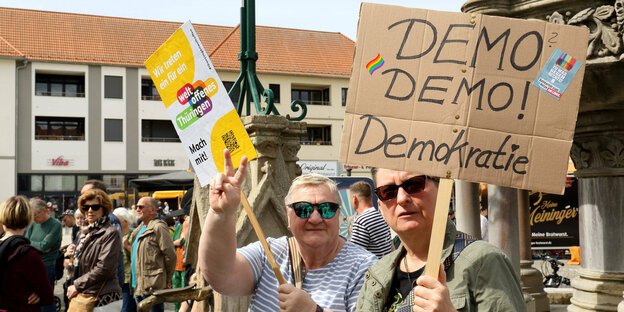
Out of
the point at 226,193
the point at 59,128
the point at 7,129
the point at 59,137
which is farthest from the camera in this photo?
the point at 59,128

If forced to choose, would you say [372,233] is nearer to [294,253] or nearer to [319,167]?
[294,253]

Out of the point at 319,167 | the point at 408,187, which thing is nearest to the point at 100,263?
the point at 408,187

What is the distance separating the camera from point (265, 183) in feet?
13.9

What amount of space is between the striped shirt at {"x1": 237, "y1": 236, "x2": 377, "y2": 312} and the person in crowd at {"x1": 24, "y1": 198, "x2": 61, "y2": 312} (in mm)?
5189

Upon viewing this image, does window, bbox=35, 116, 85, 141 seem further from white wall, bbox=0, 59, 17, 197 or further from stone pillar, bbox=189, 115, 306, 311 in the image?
stone pillar, bbox=189, 115, 306, 311

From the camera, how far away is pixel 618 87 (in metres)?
4.29

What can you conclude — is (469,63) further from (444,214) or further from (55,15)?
(55,15)

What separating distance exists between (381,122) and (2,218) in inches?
137

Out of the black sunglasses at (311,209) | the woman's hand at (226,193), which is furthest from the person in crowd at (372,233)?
the woman's hand at (226,193)

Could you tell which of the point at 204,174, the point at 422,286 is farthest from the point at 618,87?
the point at 422,286

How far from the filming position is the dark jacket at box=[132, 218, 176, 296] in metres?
6.38

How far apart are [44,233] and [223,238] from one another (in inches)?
216

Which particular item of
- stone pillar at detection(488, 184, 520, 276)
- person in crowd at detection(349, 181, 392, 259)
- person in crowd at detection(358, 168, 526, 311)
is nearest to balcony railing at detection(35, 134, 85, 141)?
stone pillar at detection(488, 184, 520, 276)

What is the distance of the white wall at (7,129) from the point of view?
110 feet
